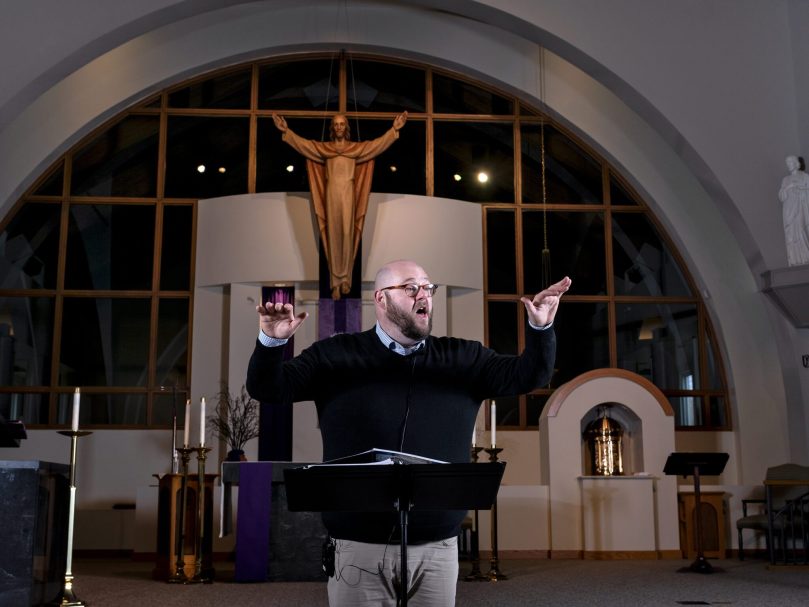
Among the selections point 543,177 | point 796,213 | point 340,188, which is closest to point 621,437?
point 796,213

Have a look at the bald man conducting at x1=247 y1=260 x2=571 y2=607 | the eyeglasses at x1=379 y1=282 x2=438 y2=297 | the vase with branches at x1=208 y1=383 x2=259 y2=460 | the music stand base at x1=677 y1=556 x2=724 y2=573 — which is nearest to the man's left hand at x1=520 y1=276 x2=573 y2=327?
the bald man conducting at x1=247 y1=260 x2=571 y2=607

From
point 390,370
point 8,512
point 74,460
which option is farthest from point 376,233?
point 390,370

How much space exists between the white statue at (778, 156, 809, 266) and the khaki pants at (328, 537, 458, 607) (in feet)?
27.9

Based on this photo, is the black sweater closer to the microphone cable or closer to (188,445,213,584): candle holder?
the microphone cable

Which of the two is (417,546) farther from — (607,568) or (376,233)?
(376,233)

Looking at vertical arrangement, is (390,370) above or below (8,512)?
above

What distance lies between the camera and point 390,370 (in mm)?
2861

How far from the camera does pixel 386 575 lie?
2.73m

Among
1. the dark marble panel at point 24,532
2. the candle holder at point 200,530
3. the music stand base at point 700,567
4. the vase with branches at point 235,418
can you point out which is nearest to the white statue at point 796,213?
the music stand base at point 700,567

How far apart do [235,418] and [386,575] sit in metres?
7.95

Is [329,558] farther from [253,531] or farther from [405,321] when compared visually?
[253,531]

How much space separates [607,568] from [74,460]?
489 centimetres

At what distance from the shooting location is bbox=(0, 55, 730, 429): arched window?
11586mm

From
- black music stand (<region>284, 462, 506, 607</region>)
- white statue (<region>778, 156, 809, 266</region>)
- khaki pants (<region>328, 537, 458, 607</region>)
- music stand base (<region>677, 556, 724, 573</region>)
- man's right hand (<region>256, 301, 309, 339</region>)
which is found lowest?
music stand base (<region>677, 556, 724, 573</region>)
